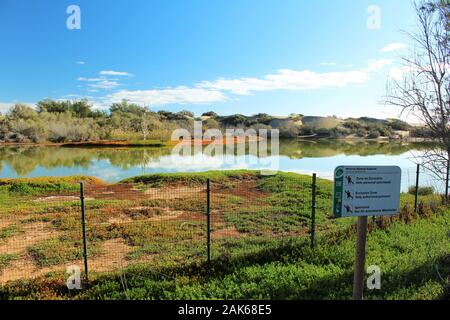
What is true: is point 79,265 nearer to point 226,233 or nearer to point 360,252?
point 226,233

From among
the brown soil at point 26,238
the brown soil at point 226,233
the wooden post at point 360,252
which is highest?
the wooden post at point 360,252


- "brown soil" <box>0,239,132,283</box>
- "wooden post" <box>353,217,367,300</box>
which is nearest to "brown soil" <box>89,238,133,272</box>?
"brown soil" <box>0,239,132,283</box>

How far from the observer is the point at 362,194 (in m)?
3.32

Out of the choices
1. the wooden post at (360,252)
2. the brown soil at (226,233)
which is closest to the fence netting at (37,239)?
the brown soil at (226,233)

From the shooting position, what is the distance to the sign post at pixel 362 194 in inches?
128

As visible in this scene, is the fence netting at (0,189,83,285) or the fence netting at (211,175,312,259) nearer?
the fence netting at (0,189,83,285)

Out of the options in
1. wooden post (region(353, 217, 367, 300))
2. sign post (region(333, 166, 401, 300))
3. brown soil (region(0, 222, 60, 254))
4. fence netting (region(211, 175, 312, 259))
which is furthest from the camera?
brown soil (region(0, 222, 60, 254))

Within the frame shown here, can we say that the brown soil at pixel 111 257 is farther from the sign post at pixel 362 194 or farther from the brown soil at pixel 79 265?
the sign post at pixel 362 194

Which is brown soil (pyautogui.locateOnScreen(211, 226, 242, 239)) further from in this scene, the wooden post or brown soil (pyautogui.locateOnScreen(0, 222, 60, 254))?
the wooden post

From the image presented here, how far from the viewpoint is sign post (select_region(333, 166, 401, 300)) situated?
3.26 meters

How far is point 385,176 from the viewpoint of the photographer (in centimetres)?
340
